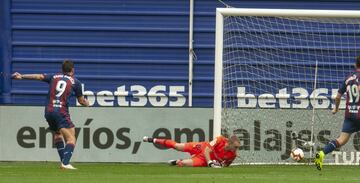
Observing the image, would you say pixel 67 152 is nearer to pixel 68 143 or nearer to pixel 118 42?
pixel 68 143

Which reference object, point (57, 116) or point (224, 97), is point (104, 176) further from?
point (224, 97)

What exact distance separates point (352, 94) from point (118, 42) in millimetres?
5838

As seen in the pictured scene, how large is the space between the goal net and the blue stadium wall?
2.97 feet

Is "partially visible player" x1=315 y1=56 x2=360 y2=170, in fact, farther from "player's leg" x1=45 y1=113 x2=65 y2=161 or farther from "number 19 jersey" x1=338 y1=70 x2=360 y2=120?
"player's leg" x1=45 y1=113 x2=65 y2=161

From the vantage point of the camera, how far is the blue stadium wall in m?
22.1

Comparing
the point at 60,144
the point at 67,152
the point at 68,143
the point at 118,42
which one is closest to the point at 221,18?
the point at 118,42

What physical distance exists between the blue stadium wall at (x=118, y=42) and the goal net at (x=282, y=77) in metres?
0.90

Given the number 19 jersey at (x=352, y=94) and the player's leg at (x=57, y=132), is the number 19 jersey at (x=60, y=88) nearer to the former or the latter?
the player's leg at (x=57, y=132)

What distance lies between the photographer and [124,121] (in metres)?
20.9

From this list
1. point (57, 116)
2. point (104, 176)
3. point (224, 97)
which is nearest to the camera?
point (104, 176)

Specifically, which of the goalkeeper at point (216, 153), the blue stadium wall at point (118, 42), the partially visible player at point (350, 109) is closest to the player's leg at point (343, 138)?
the partially visible player at point (350, 109)

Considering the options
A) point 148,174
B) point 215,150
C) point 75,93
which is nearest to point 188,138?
point 215,150

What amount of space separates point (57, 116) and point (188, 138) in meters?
4.16

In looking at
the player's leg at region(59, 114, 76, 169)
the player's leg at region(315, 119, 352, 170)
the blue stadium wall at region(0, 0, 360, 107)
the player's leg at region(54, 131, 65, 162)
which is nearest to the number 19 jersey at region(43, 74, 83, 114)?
the player's leg at region(59, 114, 76, 169)
